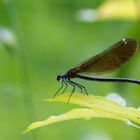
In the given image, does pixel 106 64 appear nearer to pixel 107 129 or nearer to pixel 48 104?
pixel 107 129

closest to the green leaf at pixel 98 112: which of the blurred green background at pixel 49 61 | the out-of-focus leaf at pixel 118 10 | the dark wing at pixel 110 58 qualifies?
the dark wing at pixel 110 58

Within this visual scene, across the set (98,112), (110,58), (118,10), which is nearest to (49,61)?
(118,10)

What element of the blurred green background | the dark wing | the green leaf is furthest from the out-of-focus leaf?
the green leaf

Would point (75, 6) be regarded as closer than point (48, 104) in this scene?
No

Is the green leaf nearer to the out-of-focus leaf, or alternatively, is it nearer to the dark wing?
the dark wing

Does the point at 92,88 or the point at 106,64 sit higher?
the point at 92,88

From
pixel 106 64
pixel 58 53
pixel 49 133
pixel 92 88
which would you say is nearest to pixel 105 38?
pixel 58 53

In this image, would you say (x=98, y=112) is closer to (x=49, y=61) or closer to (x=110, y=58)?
(x=110, y=58)
